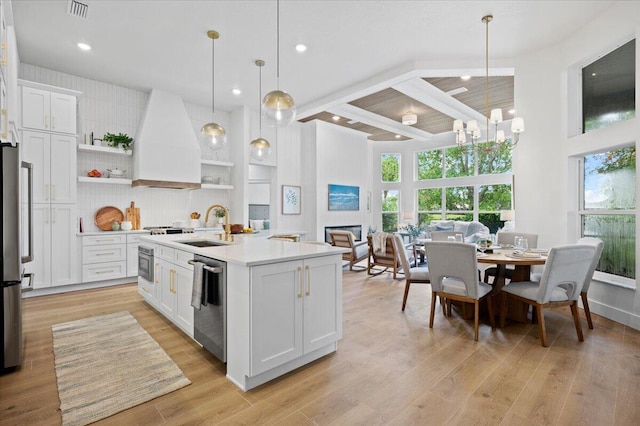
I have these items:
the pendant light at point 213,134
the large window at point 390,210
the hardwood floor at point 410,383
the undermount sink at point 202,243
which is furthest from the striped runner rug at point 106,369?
the large window at point 390,210

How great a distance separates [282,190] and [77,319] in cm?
457

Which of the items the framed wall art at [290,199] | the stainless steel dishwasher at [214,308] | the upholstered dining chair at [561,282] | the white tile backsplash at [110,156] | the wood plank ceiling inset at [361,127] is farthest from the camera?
the framed wall art at [290,199]

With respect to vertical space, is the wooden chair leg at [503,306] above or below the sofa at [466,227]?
below

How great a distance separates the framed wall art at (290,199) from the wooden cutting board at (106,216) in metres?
3.23

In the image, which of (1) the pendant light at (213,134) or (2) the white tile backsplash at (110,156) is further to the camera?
(2) the white tile backsplash at (110,156)

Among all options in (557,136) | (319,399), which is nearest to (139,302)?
(319,399)

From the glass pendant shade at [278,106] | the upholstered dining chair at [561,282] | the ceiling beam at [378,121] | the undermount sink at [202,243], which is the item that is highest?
the ceiling beam at [378,121]

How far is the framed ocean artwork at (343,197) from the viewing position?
802 cm

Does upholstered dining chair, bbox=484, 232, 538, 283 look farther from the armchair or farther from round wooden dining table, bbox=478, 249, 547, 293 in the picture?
the armchair

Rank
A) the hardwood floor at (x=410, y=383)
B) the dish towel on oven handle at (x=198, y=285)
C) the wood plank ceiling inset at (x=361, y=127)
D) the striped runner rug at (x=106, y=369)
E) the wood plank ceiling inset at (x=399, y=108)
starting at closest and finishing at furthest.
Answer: the hardwood floor at (x=410, y=383) → the striped runner rug at (x=106, y=369) → the dish towel on oven handle at (x=198, y=285) → the wood plank ceiling inset at (x=399, y=108) → the wood plank ceiling inset at (x=361, y=127)

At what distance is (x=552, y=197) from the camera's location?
13.8 feet

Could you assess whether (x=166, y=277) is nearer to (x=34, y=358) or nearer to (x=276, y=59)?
(x=34, y=358)

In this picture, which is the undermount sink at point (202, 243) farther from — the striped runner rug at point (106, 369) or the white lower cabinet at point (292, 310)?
the white lower cabinet at point (292, 310)

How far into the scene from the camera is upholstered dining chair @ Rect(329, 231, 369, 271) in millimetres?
6297
